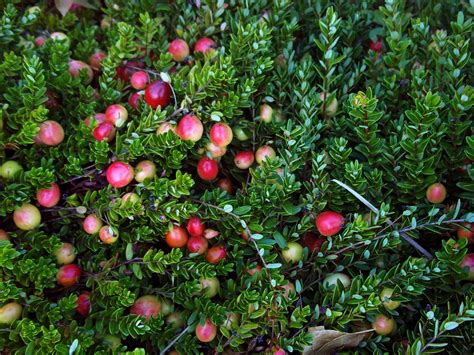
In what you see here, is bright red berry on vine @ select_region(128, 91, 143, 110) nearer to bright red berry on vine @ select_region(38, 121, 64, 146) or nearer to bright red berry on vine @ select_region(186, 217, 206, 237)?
bright red berry on vine @ select_region(38, 121, 64, 146)

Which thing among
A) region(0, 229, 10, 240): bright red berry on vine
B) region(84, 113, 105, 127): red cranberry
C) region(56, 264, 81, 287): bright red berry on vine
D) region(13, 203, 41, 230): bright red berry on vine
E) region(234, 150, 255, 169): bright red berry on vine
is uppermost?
region(234, 150, 255, 169): bright red berry on vine

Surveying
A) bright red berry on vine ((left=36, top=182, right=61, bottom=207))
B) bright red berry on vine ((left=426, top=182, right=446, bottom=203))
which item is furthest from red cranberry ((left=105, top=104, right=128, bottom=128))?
bright red berry on vine ((left=426, top=182, right=446, bottom=203))

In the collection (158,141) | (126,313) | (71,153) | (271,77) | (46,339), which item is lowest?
(126,313)

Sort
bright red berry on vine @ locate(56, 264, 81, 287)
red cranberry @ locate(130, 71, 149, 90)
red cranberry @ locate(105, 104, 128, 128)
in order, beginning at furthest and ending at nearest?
red cranberry @ locate(130, 71, 149, 90)
red cranberry @ locate(105, 104, 128, 128)
bright red berry on vine @ locate(56, 264, 81, 287)

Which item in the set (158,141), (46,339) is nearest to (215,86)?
(158,141)

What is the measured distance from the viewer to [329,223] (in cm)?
147

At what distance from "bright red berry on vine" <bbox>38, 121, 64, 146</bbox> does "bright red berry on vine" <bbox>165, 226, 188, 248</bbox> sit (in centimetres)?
46

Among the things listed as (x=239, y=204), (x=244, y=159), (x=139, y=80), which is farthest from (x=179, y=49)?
(x=239, y=204)

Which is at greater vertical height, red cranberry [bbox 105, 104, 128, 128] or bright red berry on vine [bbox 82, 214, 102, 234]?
red cranberry [bbox 105, 104, 128, 128]

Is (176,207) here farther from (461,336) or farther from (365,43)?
(365,43)

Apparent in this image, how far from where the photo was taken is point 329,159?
1592mm

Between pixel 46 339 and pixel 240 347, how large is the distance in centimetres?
53

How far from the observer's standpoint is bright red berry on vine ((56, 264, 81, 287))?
1485 millimetres

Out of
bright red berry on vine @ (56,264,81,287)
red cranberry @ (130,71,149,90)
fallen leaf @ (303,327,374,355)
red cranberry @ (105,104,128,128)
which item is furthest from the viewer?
red cranberry @ (130,71,149,90)
